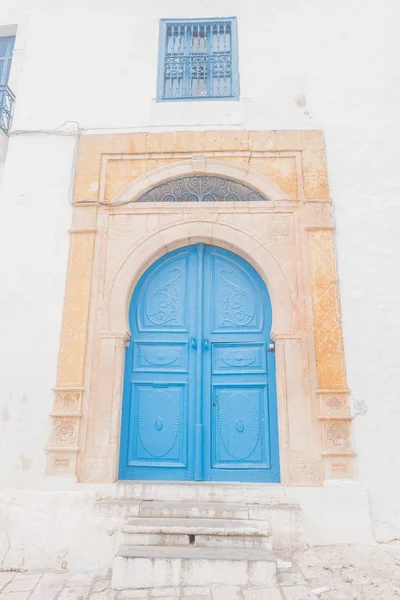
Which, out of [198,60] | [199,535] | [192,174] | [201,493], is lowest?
[199,535]

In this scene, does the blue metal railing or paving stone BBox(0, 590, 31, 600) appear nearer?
paving stone BBox(0, 590, 31, 600)

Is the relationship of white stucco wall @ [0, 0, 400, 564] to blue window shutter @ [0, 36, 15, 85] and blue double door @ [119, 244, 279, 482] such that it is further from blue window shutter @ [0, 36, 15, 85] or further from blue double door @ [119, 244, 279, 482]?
blue double door @ [119, 244, 279, 482]

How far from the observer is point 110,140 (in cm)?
526

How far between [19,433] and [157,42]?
5.14 m

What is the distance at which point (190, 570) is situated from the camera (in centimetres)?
309

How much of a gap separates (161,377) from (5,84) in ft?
14.6

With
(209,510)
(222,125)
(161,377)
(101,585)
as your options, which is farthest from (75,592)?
(222,125)

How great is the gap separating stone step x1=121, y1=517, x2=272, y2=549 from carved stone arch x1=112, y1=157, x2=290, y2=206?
3395mm

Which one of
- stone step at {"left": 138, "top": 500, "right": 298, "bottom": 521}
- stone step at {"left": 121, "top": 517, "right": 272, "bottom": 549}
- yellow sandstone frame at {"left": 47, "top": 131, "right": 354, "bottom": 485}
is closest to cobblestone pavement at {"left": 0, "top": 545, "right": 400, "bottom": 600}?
stone step at {"left": 121, "top": 517, "right": 272, "bottom": 549}

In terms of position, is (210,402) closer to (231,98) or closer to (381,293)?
(381,293)

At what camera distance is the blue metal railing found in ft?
17.9

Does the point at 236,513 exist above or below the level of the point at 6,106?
below

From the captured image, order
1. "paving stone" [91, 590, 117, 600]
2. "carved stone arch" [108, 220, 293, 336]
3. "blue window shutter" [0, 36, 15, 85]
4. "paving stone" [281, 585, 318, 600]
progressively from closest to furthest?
"paving stone" [281, 585, 318, 600] < "paving stone" [91, 590, 117, 600] < "carved stone arch" [108, 220, 293, 336] < "blue window shutter" [0, 36, 15, 85]

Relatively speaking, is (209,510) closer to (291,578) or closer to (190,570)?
(190,570)
